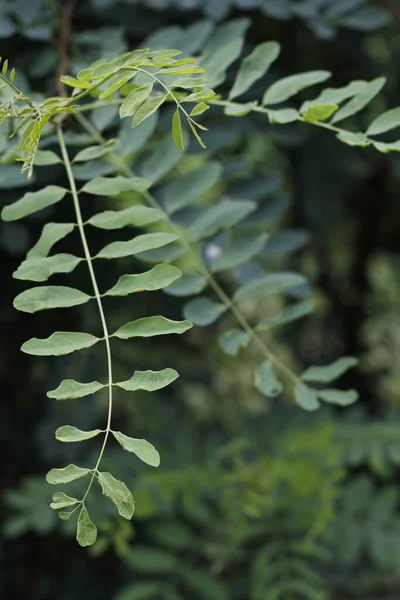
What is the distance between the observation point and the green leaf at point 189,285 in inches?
27.1

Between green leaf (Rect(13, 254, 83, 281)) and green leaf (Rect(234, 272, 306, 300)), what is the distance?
0.25 meters

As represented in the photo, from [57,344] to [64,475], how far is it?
89 mm

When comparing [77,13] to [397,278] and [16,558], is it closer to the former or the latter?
[16,558]

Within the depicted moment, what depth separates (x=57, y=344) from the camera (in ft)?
1.56

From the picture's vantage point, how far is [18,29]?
83 centimetres

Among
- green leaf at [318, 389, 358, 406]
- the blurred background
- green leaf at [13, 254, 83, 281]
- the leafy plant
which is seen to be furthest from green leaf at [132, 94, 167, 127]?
green leaf at [318, 389, 358, 406]

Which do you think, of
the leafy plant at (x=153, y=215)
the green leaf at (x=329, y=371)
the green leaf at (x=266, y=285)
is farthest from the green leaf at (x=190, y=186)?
the green leaf at (x=329, y=371)

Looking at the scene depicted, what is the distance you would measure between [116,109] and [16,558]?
889 millimetres

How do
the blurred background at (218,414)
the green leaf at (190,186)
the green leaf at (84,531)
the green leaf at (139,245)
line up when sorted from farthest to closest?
1. the blurred background at (218,414)
2. the green leaf at (190,186)
3. the green leaf at (139,245)
4. the green leaf at (84,531)

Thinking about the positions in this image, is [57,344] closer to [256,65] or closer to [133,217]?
[133,217]

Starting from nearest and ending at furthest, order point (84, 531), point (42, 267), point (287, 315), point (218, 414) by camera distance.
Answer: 1. point (84, 531)
2. point (42, 267)
3. point (287, 315)
4. point (218, 414)

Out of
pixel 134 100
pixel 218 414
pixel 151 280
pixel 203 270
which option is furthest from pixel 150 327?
pixel 218 414

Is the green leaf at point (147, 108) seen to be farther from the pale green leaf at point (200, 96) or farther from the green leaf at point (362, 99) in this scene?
the green leaf at point (362, 99)

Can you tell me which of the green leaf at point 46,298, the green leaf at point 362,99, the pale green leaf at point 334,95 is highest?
the pale green leaf at point 334,95
